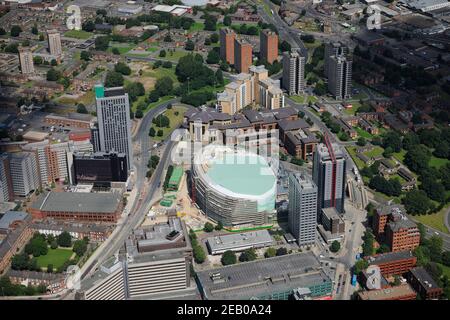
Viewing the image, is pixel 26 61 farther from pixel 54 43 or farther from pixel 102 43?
pixel 102 43

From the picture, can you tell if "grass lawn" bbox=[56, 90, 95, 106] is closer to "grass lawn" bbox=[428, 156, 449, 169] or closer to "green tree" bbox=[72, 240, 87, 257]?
"green tree" bbox=[72, 240, 87, 257]

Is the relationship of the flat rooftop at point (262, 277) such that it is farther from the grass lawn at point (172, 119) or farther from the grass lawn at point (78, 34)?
the grass lawn at point (78, 34)

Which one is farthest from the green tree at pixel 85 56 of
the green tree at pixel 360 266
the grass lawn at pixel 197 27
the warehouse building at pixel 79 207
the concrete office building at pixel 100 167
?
the green tree at pixel 360 266

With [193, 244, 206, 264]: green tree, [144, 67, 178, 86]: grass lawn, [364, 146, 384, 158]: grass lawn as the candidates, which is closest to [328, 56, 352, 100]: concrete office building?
[364, 146, 384, 158]: grass lawn

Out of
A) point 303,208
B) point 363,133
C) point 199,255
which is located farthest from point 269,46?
point 199,255
